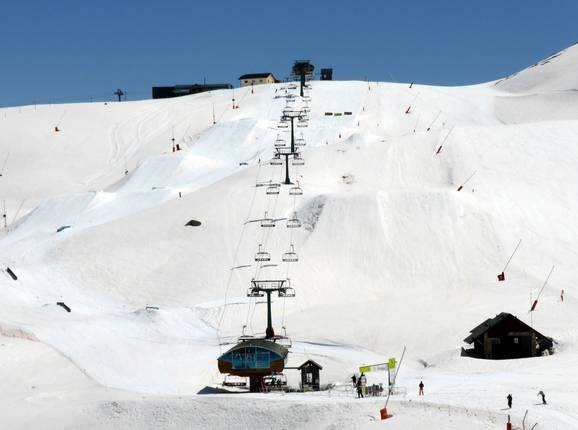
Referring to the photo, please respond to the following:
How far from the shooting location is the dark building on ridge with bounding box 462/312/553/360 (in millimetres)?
42438

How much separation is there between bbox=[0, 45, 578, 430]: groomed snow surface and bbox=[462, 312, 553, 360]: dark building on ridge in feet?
4.13

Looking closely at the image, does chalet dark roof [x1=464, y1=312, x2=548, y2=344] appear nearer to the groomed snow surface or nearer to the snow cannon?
the groomed snow surface

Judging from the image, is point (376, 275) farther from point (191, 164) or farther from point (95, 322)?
point (191, 164)

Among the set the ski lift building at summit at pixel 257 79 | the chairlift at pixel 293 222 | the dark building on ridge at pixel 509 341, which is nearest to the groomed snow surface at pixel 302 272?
the chairlift at pixel 293 222

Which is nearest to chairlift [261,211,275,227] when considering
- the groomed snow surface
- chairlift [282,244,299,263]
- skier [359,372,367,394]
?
the groomed snow surface

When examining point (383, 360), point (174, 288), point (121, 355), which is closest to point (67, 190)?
point (174, 288)

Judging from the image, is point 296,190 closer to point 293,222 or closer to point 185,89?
point 293,222

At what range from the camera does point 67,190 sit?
295 ft

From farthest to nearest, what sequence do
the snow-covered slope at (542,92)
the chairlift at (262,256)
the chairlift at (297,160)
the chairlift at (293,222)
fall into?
the snow-covered slope at (542,92) → the chairlift at (297,160) → the chairlift at (293,222) → the chairlift at (262,256)

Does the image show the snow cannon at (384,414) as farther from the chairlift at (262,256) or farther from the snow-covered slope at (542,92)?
the snow-covered slope at (542,92)

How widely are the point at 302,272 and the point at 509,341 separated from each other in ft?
53.7

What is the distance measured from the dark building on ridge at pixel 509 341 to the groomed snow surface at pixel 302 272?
1258 millimetres

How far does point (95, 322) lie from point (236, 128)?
48.4 meters

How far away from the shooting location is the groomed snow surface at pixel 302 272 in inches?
1340
